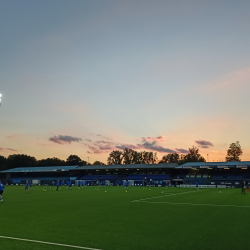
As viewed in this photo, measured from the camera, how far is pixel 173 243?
993 centimetres

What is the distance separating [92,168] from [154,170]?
2547 centimetres

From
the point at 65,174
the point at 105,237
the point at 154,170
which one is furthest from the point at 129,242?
the point at 65,174

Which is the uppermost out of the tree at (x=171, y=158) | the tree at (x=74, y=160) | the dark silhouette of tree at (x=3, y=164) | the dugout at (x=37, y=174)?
the tree at (x=171, y=158)

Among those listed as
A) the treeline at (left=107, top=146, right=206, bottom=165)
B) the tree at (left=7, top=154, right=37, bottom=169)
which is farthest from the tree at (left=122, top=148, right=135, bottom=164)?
the tree at (left=7, top=154, right=37, bottom=169)

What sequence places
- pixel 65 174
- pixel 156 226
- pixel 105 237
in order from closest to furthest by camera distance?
Answer: 1. pixel 105 237
2. pixel 156 226
3. pixel 65 174

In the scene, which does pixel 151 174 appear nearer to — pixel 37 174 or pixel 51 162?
pixel 37 174

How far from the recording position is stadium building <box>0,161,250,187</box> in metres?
84.2

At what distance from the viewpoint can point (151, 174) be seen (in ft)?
344

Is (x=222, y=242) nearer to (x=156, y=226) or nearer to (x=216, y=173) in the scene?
(x=156, y=226)

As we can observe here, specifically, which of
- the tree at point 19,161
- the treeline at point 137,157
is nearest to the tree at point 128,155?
the treeline at point 137,157

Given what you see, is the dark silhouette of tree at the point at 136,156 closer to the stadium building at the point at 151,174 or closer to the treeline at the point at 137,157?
the treeline at the point at 137,157

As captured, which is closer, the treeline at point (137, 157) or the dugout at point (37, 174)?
the dugout at point (37, 174)

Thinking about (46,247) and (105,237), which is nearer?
(46,247)

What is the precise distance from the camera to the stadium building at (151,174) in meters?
84.2
